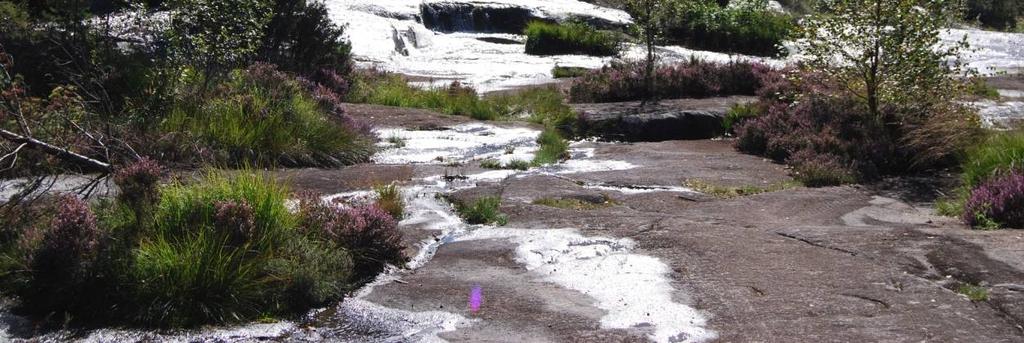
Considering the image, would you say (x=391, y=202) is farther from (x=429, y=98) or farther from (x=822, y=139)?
(x=429, y=98)

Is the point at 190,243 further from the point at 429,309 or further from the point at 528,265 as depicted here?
the point at 528,265

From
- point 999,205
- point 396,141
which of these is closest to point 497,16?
point 396,141

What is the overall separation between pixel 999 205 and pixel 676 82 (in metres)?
9.03

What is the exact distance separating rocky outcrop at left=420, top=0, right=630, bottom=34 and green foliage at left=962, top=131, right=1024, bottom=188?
18672 mm

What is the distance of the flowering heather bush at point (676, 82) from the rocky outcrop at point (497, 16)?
1057cm

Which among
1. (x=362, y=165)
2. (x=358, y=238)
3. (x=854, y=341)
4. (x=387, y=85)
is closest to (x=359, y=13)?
(x=387, y=85)

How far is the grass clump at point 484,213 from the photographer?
7.64 m

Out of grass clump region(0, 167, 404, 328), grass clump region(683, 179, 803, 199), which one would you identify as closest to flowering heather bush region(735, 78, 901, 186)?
grass clump region(683, 179, 803, 199)

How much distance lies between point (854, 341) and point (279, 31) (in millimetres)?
12365

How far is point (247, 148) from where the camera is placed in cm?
961

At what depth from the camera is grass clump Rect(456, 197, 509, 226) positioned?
7.64 m

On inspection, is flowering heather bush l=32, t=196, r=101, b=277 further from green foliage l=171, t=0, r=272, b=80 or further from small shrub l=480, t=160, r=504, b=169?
small shrub l=480, t=160, r=504, b=169

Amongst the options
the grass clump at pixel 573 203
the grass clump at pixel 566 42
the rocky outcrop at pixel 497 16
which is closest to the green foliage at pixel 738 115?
the grass clump at pixel 573 203

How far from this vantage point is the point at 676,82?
16.4 m
